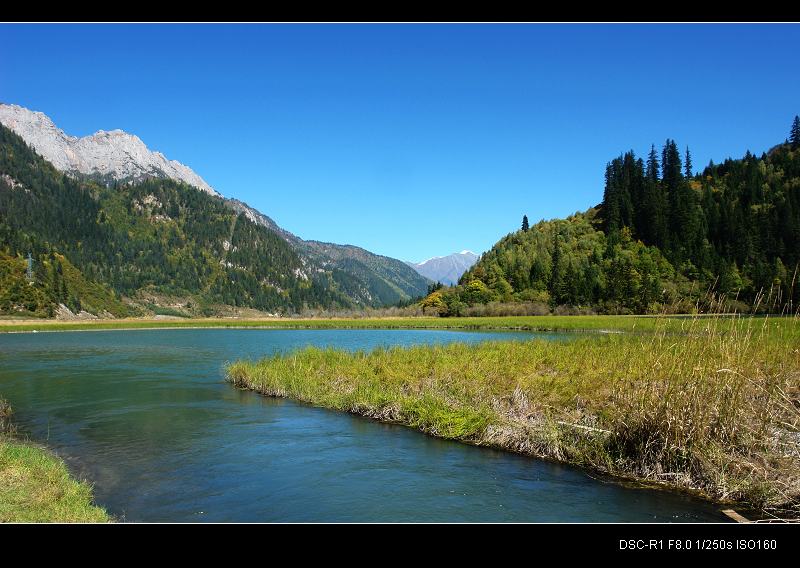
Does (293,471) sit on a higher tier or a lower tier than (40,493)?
lower

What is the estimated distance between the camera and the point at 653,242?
445ft

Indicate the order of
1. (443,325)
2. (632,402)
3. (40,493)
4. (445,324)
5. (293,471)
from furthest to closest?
(445,324) < (443,325) < (293,471) < (632,402) < (40,493)

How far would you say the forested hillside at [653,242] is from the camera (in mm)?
120500

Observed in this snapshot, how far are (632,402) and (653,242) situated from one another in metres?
134

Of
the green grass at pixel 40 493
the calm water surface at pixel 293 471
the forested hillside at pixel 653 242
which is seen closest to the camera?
the green grass at pixel 40 493

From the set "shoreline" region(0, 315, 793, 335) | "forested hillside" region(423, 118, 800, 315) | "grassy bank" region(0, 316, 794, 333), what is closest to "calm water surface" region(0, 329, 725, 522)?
"grassy bank" region(0, 316, 794, 333)

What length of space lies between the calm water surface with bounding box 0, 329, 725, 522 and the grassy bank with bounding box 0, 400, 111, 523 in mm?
813

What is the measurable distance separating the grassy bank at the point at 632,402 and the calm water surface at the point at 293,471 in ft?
2.41

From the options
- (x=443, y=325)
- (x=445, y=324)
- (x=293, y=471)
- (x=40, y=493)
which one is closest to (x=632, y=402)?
(x=293, y=471)

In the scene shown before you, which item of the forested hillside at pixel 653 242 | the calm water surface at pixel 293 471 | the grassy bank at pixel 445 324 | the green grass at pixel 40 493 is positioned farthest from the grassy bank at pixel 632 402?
the forested hillside at pixel 653 242

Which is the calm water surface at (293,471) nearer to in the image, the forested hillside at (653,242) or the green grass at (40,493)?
the green grass at (40,493)

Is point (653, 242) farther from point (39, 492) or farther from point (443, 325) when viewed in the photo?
point (39, 492)

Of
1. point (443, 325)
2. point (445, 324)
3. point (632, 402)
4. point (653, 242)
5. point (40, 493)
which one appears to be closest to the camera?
point (40, 493)
